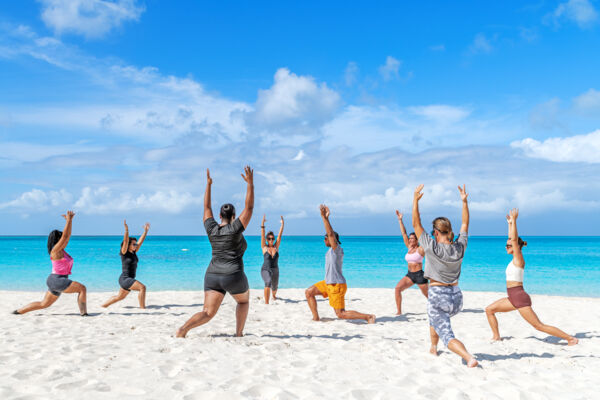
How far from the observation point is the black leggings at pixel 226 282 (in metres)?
6.25

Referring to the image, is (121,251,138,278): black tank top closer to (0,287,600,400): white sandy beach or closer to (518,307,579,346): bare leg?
(0,287,600,400): white sandy beach

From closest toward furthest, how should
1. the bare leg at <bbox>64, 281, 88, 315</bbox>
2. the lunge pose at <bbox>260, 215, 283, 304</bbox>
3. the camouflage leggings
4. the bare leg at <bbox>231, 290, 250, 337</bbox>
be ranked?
the camouflage leggings → the bare leg at <bbox>231, 290, 250, 337</bbox> → the bare leg at <bbox>64, 281, 88, 315</bbox> → the lunge pose at <bbox>260, 215, 283, 304</bbox>

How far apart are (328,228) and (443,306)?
2.60 meters

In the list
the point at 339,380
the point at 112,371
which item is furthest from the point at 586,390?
the point at 112,371

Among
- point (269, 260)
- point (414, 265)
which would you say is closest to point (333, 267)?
point (414, 265)

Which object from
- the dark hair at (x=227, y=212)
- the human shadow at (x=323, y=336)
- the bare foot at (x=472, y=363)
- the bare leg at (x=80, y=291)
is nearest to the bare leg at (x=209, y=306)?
the dark hair at (x=227, y=212)

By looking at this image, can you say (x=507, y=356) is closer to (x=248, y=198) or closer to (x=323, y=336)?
(x=323, y=336)

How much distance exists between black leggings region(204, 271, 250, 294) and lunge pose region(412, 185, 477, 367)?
2.59 metres

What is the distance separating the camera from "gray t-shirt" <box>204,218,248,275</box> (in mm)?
6176

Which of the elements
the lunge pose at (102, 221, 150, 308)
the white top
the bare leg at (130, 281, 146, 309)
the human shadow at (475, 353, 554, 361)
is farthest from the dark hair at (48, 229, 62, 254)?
the white top

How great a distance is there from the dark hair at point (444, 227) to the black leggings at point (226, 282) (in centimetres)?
278

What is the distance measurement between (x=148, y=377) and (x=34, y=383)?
111 cm

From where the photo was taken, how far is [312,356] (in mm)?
5848

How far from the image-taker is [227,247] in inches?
244
